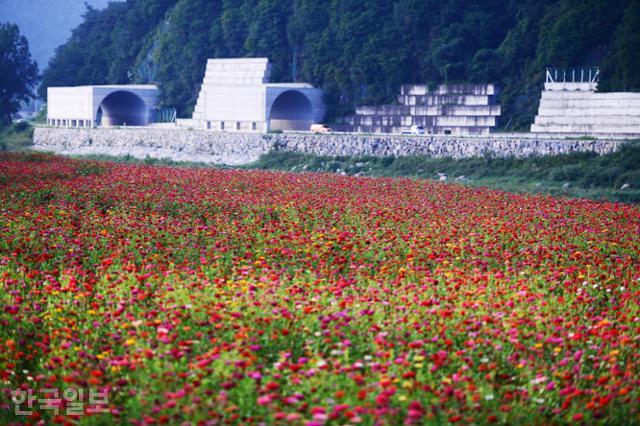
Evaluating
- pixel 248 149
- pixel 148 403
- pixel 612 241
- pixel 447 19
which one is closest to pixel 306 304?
pixel 148 403

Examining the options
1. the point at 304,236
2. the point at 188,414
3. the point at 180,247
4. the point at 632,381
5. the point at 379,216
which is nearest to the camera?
the point at 188,414

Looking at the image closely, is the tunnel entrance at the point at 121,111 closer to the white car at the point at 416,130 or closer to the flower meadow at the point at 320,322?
the white car at the point at 416,130

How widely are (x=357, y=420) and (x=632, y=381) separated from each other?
3174 millimetres

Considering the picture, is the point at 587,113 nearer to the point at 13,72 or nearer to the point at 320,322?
the point at 320,322

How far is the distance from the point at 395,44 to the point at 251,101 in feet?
33.0

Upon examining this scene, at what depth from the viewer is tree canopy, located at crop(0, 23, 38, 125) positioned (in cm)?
8238

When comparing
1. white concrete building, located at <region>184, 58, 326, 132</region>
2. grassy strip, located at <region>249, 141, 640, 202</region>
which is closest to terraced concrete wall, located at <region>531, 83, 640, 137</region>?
grassy strip, located at <region>249, 141, 640, 202</region>

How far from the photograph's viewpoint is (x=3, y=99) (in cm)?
8275

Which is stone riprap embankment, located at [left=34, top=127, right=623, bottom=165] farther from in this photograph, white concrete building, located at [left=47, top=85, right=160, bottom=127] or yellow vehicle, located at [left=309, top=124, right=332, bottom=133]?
yellow vehicle, located at [left=309, top=124, right=332, bottom=133]

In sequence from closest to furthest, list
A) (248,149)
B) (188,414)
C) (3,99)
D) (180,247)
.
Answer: (188,414) → (180,247) → (248,149) → (3,99)

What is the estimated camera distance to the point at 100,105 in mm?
73750

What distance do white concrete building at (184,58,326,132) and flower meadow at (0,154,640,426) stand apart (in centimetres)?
4439

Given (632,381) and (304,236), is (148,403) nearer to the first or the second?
(632,381)

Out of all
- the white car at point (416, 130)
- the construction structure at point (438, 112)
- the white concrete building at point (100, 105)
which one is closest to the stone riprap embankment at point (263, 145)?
the white concrete building at point (100, 105)
